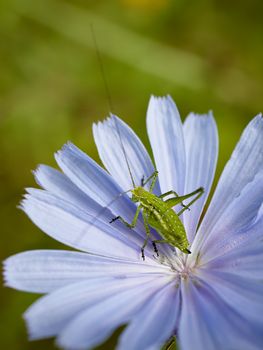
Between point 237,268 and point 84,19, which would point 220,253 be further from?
point 84,19

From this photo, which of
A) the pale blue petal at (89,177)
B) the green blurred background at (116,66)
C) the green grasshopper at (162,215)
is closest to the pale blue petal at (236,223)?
the green grasshopper at (162,215)

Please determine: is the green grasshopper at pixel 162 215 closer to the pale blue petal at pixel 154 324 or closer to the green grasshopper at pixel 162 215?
the green grasshopper at pixel 162 215

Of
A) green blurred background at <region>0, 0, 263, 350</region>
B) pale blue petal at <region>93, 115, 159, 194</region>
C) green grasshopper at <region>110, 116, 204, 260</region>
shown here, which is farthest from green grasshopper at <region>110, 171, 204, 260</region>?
green blurred background at <region>0, 0, 263, 350</region>

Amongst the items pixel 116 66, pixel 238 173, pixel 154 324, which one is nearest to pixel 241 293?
pixel 154 324

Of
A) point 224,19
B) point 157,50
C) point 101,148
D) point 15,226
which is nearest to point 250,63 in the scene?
point 224,19

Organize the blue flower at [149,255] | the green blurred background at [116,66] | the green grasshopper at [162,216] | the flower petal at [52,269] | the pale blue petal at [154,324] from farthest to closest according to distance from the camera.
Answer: the green blurred background at [116,66] → the green grasshopper at [162,216] → the flower petal at [52,269] → the blue flower at [149,255] → the pale blue petal at [154,324]

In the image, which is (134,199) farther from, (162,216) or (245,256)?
(245,256)

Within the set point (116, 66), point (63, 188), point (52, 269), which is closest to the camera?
point (52, 269)
